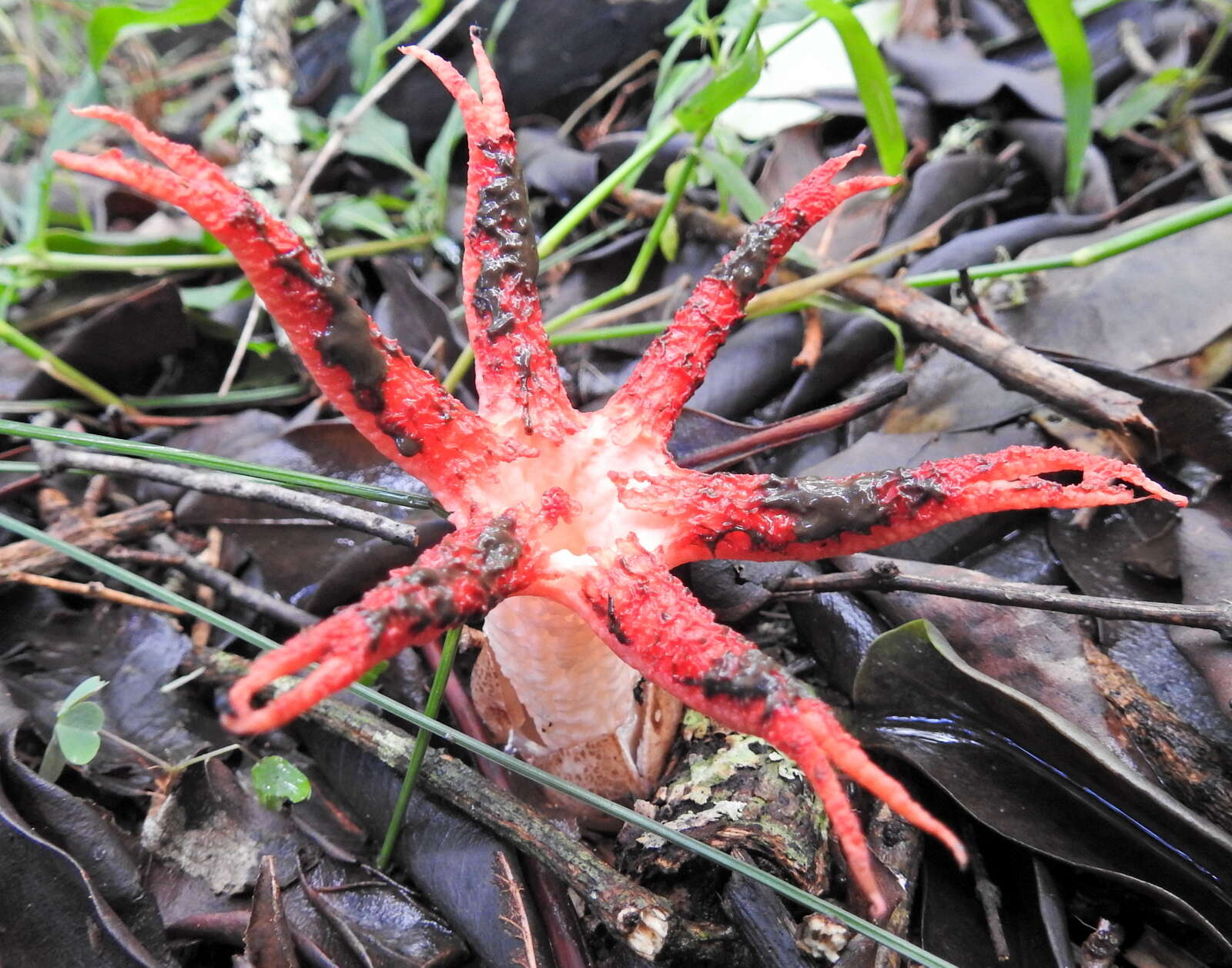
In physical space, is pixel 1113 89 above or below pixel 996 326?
above

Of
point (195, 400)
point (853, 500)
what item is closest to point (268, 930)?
point (853, 500)

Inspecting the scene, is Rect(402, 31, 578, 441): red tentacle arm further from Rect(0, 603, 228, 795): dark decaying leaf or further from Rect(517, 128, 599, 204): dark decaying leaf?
Rect(517, 128, 599, 204): dark decaying leaf

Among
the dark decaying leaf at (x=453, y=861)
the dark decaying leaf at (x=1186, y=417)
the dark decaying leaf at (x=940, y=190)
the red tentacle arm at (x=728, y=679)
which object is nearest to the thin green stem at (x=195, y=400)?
the dark decaying leaf at (x=453, y=861)

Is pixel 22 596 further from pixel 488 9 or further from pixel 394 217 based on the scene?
pixel 488 9

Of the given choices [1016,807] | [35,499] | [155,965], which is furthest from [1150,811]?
[35,499]

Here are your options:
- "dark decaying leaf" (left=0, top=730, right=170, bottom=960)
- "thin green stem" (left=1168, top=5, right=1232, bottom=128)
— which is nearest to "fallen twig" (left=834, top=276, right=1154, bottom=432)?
"thin green stem" (left=1168, top=5, right=1232, bottom=128)

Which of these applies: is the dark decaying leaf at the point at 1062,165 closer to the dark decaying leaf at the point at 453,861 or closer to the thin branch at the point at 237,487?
the thin branch at the point at 237,487
